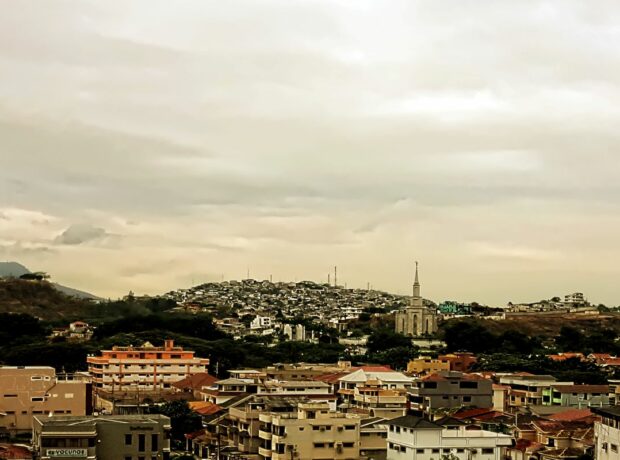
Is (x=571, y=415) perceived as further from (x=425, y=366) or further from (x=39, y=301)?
(x=39, y=301)

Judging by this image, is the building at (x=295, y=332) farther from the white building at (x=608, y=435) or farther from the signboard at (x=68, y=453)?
the white building at (x=608, y=435)

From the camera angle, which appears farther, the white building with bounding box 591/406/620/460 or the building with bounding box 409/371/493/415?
the building with bounding box 409/371/493/415

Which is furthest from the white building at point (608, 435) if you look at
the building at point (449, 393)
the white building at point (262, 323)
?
the white building at point (262, 323)

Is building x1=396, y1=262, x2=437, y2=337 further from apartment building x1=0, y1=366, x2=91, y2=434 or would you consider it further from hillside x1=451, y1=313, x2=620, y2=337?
apartment building x1=0, y1=366, x2=91, y2=434

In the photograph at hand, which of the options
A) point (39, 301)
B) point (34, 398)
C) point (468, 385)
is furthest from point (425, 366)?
point (39, 301)

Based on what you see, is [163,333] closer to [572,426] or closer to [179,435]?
[179,435]

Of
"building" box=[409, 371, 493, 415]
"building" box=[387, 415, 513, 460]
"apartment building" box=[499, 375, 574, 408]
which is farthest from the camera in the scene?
"apartment building" box=[499, 375, 574, 408]


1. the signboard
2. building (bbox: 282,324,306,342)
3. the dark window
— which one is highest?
building (bbox: 282,324,306,342)

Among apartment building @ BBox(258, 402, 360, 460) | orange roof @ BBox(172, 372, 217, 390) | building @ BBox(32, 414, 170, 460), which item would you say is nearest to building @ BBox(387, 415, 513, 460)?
apartment building @ BBox(258, 402, 360, 460)

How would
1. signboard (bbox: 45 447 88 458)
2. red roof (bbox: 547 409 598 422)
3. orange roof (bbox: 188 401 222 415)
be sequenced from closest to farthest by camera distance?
signboard (bbox: 45 447 88 458), red roof (bbox: 547 409 598 422), orange roof (bbox: 188 401 222 415)
